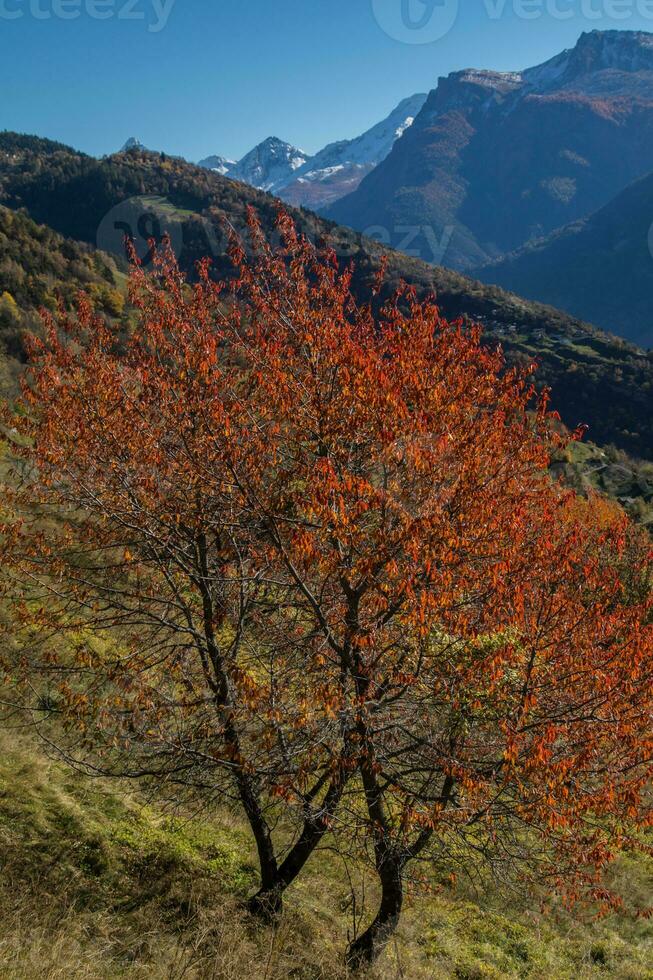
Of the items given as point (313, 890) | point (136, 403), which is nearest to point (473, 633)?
point (136, 403)

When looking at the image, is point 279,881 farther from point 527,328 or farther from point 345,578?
point 527,328

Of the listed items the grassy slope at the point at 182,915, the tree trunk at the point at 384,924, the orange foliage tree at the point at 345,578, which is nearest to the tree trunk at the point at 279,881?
the orange foliage tree at the point at 345,578

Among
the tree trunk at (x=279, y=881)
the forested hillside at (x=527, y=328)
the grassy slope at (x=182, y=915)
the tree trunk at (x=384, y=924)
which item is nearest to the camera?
the grassy slope at (x=182, y=915)

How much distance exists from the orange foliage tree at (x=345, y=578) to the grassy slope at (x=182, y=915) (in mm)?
1018

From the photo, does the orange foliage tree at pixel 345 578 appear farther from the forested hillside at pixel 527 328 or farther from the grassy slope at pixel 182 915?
the forested hillside at pixel 527 328

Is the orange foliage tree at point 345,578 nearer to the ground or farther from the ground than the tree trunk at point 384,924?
farther from the ground

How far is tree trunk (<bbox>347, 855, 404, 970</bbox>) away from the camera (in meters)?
9.49

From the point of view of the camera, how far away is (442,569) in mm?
8352

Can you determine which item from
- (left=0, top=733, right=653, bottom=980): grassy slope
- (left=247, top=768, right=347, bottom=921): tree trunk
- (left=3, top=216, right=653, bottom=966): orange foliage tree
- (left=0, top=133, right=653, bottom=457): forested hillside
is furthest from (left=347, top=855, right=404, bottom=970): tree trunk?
(left=0, top=133, right=653, bottom=457): forested hillside

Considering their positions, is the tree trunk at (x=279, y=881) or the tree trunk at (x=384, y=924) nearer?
the tree trunk at (x=384, y=924)

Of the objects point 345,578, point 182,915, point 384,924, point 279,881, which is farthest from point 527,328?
point 182,915

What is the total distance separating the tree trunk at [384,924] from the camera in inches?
374

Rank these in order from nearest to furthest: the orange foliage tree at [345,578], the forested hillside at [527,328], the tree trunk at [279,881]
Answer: the orange foliage tree at [345,578] → the tree trunk at [279,881] → the forested hillside at [527,328]

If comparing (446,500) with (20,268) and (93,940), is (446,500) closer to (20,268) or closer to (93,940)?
(93,940)
